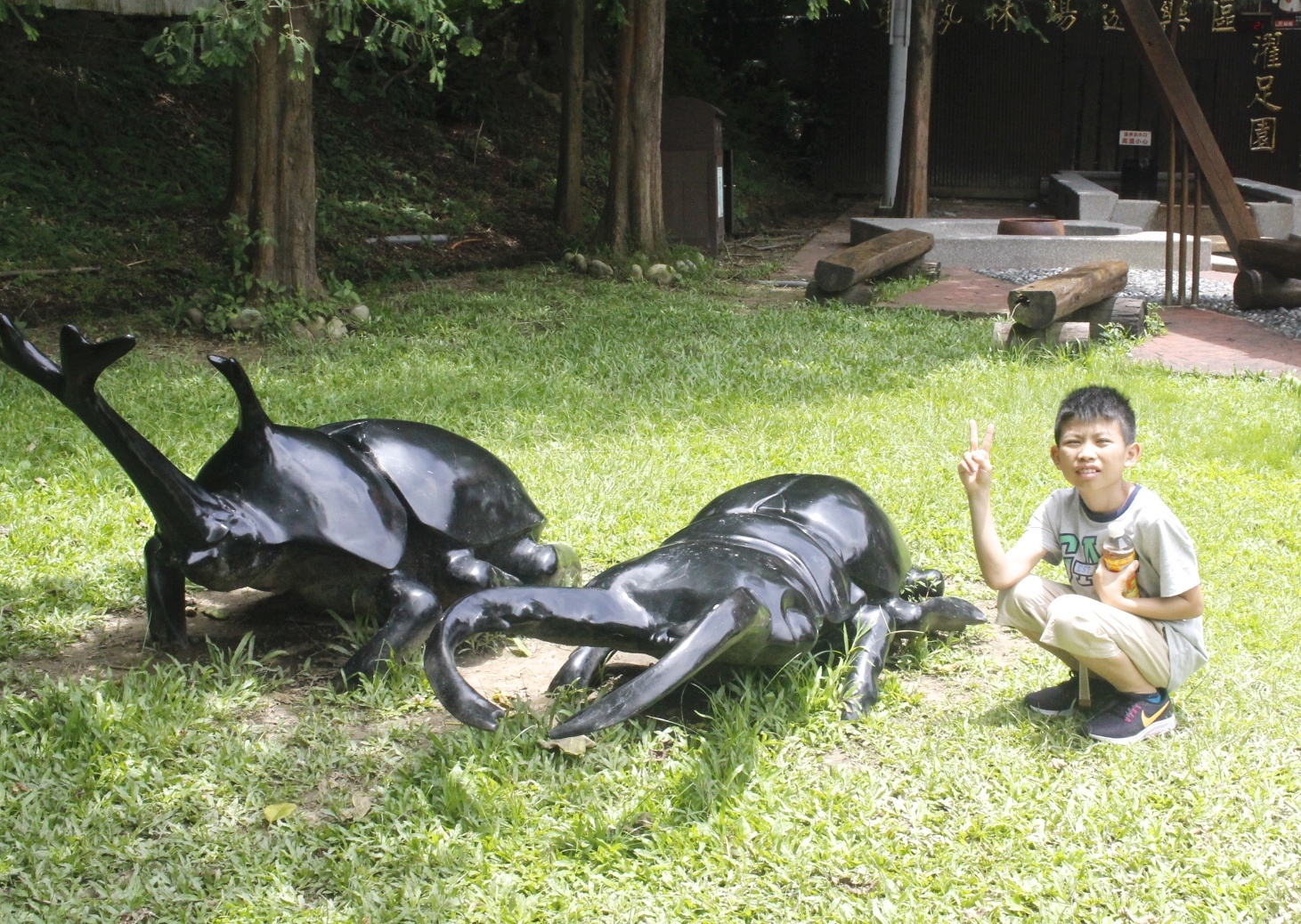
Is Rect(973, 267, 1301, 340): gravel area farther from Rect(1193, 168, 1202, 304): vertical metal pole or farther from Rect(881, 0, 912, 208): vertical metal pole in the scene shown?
Rect(881, 0, 912, 208): vertical metal pole

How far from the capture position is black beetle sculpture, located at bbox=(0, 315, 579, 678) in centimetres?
311

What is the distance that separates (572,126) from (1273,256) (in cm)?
698

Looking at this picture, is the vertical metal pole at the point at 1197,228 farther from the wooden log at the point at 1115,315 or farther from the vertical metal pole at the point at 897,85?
the vertical metal pole at the point at 897,85

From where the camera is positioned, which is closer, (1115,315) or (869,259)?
(1115,315)

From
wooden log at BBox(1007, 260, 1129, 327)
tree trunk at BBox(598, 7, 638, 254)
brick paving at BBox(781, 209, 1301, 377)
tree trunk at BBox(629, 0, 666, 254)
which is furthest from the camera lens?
tree trunk at BBox(598, 7, 638, 254)

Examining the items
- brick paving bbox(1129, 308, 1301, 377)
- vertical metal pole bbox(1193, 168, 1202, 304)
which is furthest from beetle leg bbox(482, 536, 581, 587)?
vertical metal pole bbox(1193, 168, 1202, 304)

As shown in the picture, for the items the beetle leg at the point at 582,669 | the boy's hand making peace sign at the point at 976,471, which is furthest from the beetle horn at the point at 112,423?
the boy's hand making peace sign at the point at 976,471

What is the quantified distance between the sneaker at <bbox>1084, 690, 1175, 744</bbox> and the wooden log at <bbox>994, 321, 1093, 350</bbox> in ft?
17.3

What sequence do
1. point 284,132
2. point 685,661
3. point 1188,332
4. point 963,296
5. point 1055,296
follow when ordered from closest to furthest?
point 685,661 < point 1055,296 < point 284,132 < point 1188,332 < point 963,296

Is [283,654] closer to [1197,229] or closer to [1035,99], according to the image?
[1197,229]

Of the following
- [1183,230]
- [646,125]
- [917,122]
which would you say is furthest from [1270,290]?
[917,122]

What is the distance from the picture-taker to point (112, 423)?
3.04 meters

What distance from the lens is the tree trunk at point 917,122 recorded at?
16891 mm

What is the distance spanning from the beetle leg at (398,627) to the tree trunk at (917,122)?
14373 mm
